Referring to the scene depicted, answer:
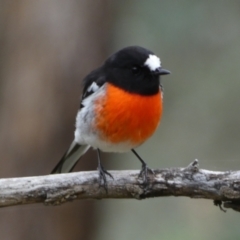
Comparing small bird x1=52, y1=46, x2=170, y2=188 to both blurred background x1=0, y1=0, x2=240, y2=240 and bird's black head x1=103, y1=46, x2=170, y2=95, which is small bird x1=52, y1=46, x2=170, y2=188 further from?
blurred background x1=0, y1=0, x2=240, y2=240

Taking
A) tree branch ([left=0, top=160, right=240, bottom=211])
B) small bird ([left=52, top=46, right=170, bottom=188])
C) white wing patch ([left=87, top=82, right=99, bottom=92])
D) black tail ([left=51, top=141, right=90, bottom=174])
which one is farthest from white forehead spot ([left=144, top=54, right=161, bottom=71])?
black tail ([left=51, top=141, right=90, bottom=174])

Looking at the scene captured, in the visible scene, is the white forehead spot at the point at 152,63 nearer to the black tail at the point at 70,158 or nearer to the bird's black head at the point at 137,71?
the bird's black head at the point at 137,71

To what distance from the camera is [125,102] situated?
361 cm

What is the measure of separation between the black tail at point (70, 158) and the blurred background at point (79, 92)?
0.24 m

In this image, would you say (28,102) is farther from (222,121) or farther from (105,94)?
(222,121)

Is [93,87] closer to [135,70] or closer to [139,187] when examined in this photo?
[135,70]

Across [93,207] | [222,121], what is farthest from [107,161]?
[222,121]

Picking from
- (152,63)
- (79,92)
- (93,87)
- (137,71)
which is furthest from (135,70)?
(79,92)

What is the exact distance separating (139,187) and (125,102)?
2.06 ft

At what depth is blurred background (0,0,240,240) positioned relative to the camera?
4609 mm

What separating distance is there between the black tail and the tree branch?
0.98m

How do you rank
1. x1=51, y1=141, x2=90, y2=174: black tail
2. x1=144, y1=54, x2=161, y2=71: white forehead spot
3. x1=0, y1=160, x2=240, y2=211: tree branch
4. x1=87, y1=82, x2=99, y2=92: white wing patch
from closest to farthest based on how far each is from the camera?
1. x1=0, y1=160, x2=240, y2=211: tree branch
2. x1=144, y1=54, x2=161, y2=71: white forehead spot
3. x1=87, y1=82, x2=99, y2=92: white wing patch
4. x1=51, y1=141, x2=90, y2=174: black tail

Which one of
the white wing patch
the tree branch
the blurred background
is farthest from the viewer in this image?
the blurred background

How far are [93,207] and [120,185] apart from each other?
5.23ft
